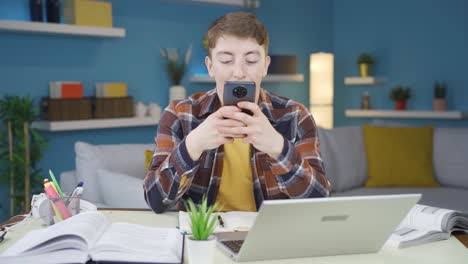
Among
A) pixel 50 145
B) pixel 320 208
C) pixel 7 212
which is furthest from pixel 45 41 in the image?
pixel 320 208

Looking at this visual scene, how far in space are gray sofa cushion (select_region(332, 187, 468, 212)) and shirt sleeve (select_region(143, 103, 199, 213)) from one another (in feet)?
6.20

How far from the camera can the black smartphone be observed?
122 centimetres

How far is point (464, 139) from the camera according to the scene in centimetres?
344

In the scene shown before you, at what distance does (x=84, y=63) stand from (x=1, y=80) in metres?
0.61

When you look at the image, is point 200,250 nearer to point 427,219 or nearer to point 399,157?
point 427,219

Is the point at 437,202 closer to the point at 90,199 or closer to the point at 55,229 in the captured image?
the point at 90,199

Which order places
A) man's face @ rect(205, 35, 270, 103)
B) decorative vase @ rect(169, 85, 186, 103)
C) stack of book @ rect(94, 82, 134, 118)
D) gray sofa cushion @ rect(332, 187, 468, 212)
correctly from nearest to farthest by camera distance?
man's face @ rect(205, 35, 270, 103) < gray sofa cushion @ rect(332, 187, 468, 212) < stack of book @ rect(94, 82, 134, 118) < decorative vase @ rect(169, 85, 186, 103)

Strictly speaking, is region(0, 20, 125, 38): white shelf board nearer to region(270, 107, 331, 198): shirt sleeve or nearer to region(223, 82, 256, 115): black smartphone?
region(270, 107, 331, 198): shirt sleeve

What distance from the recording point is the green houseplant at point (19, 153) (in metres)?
3.33

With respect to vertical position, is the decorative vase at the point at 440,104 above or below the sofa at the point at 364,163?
above

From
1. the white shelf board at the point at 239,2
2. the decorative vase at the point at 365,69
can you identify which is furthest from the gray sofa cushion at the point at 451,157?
the white shelf board at the point at 239,2

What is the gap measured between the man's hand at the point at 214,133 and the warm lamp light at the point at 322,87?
13.1 feet

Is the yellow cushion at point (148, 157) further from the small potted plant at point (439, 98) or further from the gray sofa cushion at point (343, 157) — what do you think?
the small potted plant at point (439, 98)

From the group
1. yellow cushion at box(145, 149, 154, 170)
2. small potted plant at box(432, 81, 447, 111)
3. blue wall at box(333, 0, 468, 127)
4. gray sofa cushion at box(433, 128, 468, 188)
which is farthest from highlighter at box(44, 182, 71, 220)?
blue wall at box(333, 0, 468, 127)
